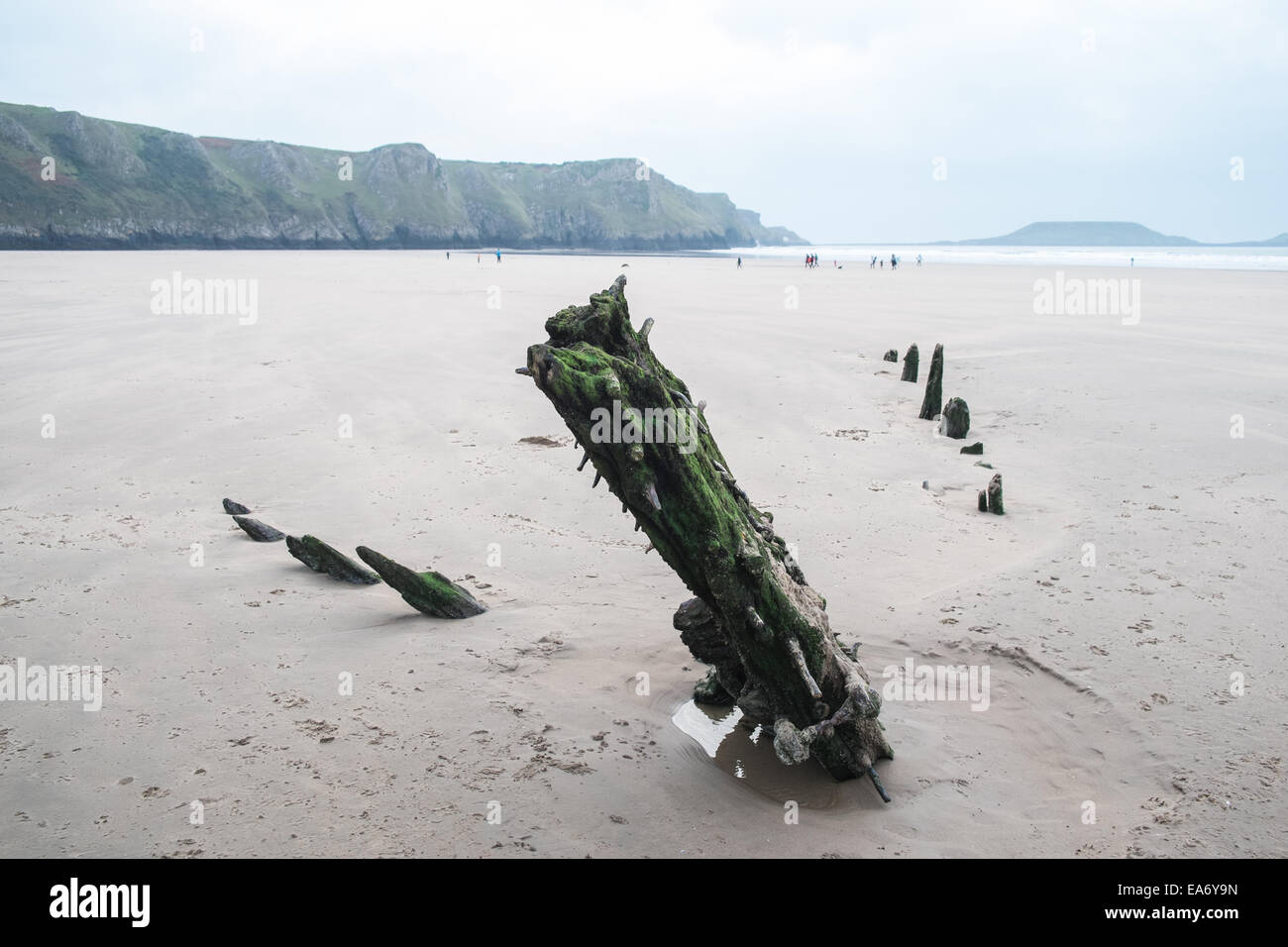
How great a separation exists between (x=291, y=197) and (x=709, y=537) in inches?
5348

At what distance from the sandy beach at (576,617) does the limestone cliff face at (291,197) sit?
4903cm

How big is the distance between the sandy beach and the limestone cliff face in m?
49.0

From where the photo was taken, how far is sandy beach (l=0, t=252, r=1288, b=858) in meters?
4.26

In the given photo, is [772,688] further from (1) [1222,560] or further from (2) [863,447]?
(2) [863,447]

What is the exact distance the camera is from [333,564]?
7059mm

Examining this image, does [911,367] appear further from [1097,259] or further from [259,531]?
[1097,259]

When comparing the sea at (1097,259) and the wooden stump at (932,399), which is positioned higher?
the sea at (1097,259)

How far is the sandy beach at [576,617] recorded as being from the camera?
426cm

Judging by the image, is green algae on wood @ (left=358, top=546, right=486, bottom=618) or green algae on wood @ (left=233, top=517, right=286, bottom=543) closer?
green algae on wood @ (left=358, top=546, right=486, bottom=618)
